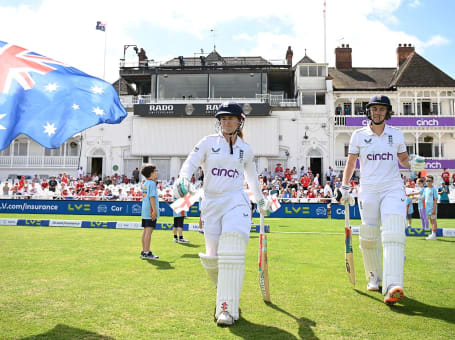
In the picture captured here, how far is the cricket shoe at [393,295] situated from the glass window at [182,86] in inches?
1363

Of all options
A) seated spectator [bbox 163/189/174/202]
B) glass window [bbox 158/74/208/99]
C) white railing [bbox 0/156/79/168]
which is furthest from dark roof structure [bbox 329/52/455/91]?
white railing [bbox 0/156/79/168]

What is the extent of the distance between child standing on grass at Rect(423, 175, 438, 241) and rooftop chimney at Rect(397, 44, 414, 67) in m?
32.9

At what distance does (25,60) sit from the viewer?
5.30 meters


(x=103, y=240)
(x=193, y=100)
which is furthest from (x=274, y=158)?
(x=103, y=240)

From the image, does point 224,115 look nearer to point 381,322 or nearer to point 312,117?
point 381,322

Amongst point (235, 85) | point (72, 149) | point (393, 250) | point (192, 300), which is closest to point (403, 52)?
point (235, 85)

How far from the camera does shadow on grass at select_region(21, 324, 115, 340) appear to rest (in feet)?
11.2

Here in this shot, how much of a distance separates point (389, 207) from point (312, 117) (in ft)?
105

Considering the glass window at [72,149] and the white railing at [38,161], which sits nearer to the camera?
the white railing at [38,161]

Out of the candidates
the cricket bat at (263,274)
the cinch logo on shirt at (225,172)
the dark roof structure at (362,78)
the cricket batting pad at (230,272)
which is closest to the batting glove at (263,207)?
the cricket bat at (263,274)

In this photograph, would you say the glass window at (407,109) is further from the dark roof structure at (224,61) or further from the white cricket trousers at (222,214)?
the white cricket trousers at (222,214)

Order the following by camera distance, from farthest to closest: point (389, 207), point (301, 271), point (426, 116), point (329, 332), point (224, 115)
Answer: point (426, 116) → point (301, 271) → point (389, 207) → point (224, 115) → point (329, 332)

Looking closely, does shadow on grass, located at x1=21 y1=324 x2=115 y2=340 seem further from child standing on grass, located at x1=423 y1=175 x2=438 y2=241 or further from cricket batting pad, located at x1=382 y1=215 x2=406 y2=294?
child standing on grass, located at x1=423 y1=175 x2=438 y2=241

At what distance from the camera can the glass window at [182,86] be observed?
37.5 m
